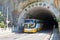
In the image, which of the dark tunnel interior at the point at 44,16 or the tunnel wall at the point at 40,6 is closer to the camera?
the tunnel wall at the point at 40,6

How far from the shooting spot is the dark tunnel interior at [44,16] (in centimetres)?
4396

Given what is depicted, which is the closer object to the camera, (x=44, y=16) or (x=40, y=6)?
(x=40, y=6)

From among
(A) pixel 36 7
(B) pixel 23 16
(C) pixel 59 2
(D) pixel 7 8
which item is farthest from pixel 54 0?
(D) pixel 7 8

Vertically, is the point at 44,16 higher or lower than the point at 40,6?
lower

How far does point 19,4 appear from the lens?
45688 millimetres

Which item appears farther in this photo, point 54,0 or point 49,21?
point 49,21

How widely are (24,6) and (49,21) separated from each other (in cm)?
1170

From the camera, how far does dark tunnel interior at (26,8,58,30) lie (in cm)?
4396

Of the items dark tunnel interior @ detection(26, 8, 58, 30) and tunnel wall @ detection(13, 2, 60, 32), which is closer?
tunnel wall @ detection(13, 2, 60, 32)

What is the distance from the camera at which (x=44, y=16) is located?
54375mm

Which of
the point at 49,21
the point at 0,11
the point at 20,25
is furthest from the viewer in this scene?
the point at 49,21

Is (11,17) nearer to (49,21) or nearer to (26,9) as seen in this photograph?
(26,9)

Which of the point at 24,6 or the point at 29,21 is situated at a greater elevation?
the point at 24,6

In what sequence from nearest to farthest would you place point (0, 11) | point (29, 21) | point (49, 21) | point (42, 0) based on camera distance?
1. point (29, 21)
2. point (42, 0)
3. point (0, 11)
4. point (49, 21)
